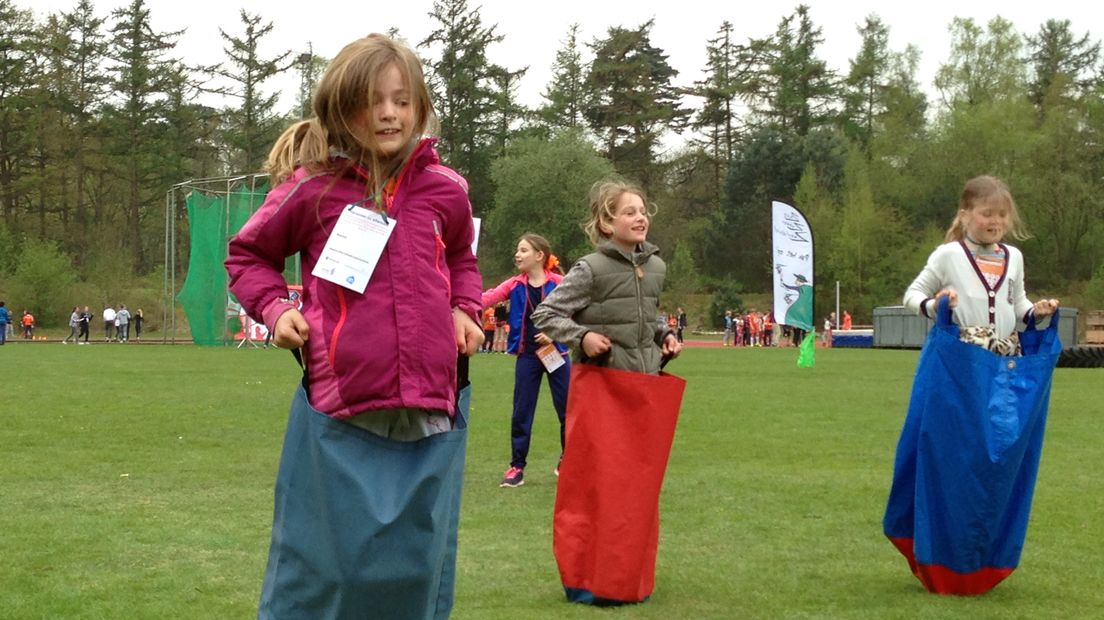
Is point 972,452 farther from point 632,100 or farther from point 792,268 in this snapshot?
point 632,100

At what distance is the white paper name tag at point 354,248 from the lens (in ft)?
11.3

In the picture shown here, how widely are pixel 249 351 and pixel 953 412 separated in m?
35.6

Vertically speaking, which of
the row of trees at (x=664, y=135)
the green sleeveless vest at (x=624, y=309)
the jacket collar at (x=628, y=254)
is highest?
the row of trees at (x=664, y=135)

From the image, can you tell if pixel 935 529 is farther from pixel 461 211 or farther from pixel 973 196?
pixel 461 211

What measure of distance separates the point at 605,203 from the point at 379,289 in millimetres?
3158

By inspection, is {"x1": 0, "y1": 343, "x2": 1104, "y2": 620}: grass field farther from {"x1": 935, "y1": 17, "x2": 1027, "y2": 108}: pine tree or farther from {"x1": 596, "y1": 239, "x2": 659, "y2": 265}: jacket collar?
{"x1": 935, "y1": 17, "x2": 1027, "y2": 108}: pine tree

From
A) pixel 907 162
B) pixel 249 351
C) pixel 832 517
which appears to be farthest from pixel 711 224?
pixel 832 517

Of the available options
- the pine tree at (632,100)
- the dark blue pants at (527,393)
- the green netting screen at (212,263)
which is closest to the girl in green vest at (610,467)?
the dark blue pants at (527,393)

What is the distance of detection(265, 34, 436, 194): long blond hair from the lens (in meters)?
3.52

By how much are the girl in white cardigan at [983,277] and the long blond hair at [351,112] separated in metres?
3.43

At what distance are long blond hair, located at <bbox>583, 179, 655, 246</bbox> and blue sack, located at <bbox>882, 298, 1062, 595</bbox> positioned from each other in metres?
1.47

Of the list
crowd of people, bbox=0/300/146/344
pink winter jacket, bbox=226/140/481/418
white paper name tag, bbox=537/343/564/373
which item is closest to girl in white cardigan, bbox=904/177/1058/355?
white paper name tag, bbox=537/343/564/373

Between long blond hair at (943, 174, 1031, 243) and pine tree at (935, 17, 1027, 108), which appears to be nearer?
long blond hair at (943, 174, 1031, 243)

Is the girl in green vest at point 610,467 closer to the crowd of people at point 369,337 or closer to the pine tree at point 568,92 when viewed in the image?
the crowd of people at point 369,337
